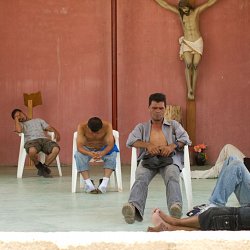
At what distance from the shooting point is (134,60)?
10773 mm

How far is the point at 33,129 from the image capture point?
8961mm

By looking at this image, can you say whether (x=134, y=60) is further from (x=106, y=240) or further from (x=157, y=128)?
(x=106, y=240)

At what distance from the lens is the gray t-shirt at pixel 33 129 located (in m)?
8.91

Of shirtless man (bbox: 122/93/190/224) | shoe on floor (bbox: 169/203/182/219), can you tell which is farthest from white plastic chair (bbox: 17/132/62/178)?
shoe on floor (bbox: 169/203/182/219)

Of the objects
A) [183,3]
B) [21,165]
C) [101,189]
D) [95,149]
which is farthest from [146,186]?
[183,3]

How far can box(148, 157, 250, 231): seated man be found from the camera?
3.38 metres

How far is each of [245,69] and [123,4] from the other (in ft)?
7.23

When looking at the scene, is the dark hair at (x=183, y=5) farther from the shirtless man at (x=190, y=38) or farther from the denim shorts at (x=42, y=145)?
the denim shorts at (x=42, y=145)

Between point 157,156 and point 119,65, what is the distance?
5.60m

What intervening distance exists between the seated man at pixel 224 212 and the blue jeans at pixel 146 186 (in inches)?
23.4

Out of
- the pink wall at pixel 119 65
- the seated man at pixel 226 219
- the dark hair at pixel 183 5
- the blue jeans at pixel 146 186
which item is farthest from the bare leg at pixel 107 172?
the dark hair at pixel 183 5

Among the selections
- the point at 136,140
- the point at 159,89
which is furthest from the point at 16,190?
the point at 159,89

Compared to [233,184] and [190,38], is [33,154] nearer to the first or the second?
[190,38]

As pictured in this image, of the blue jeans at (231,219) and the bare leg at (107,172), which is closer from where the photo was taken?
the blue jeans at (231,219)
